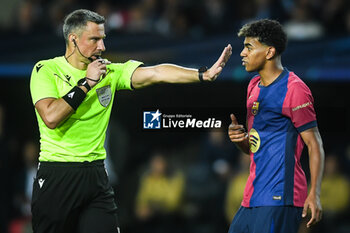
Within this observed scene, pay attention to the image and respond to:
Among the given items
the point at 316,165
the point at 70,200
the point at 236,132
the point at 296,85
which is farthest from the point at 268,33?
the point at 70,200

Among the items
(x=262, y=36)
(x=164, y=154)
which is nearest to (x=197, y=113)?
(x=262, y=36)

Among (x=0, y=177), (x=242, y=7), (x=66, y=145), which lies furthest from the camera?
(x=242, y=7)

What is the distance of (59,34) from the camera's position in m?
9.52

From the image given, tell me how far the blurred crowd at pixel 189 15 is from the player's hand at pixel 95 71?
14.4ft

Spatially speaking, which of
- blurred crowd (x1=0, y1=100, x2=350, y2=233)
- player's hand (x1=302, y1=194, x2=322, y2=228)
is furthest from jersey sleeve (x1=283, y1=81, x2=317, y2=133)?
blurred crowd (x1=0, y1=100, x2=350, y2=233)

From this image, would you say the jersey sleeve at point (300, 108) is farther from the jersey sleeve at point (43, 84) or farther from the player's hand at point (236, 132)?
the jersey sleeve at point (43, 84)

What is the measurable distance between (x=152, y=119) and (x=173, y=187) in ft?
13.7

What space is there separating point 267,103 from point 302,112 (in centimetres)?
29

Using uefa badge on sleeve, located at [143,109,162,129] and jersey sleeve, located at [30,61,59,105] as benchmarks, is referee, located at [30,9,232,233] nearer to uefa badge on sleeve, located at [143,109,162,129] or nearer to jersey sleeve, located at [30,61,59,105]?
jersey sleeve, located at [30,61,59,105]

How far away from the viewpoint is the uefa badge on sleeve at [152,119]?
559cm

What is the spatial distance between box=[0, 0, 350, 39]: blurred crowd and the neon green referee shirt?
4.23 m

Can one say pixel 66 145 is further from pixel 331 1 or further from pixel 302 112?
pixel 331 1

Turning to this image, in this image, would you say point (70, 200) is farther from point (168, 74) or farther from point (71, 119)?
point (168, 74)

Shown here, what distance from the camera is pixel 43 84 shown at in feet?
17.2
